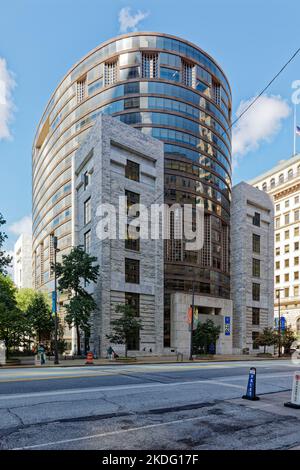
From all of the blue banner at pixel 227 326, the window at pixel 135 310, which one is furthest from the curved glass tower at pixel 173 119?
the window at pixel 135 310

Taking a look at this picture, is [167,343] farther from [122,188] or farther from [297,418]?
[297,418]

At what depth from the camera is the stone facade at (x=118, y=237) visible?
40875 mm

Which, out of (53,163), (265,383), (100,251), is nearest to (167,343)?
(100,251)

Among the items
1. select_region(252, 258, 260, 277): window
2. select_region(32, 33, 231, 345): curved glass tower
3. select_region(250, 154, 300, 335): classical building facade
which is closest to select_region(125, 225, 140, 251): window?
select_region(32, 33, 231, 345): curved glass tower

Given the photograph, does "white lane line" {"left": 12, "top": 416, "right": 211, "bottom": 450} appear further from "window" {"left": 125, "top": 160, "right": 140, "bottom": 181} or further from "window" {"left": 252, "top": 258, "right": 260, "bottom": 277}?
"window" {"left": 252, "top": 258, "right": 260, "bottom": 277}

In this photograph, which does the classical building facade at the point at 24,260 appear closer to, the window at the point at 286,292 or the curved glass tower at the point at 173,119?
the curved glass tower at the point at 173,119

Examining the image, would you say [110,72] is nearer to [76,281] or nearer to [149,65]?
[149,65]

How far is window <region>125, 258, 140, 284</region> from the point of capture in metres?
43.5

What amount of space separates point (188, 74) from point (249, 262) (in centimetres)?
3208

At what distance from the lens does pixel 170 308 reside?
50.8 metres

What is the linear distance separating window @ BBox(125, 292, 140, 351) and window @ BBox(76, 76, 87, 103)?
38.3 metres

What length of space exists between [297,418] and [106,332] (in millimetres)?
31849

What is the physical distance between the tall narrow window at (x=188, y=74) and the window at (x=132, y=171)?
21.3 metres

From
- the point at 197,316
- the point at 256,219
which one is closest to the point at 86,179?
the point at 197,316
